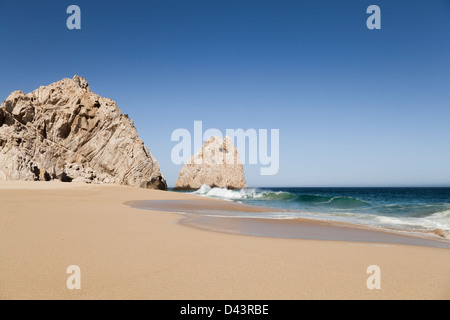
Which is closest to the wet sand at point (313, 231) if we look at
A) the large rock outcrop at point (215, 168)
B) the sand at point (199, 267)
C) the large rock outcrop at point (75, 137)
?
the sand at point (199, 267)

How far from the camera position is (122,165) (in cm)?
3772

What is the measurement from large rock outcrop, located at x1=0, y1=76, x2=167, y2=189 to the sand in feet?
83.2

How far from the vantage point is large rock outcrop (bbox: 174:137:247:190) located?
85.1m

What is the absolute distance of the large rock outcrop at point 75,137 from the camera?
1125 inches

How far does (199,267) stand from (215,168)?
82.3 metres

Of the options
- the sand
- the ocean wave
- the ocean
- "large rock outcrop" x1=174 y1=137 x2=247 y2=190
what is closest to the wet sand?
the sand

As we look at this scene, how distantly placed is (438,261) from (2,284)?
215 inches

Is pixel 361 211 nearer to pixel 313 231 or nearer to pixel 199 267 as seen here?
pixel 313 231

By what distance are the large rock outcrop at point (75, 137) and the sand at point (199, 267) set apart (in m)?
25.3

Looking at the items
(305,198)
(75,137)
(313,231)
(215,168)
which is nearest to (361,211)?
(313,231)

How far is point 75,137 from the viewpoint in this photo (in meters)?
35.4
